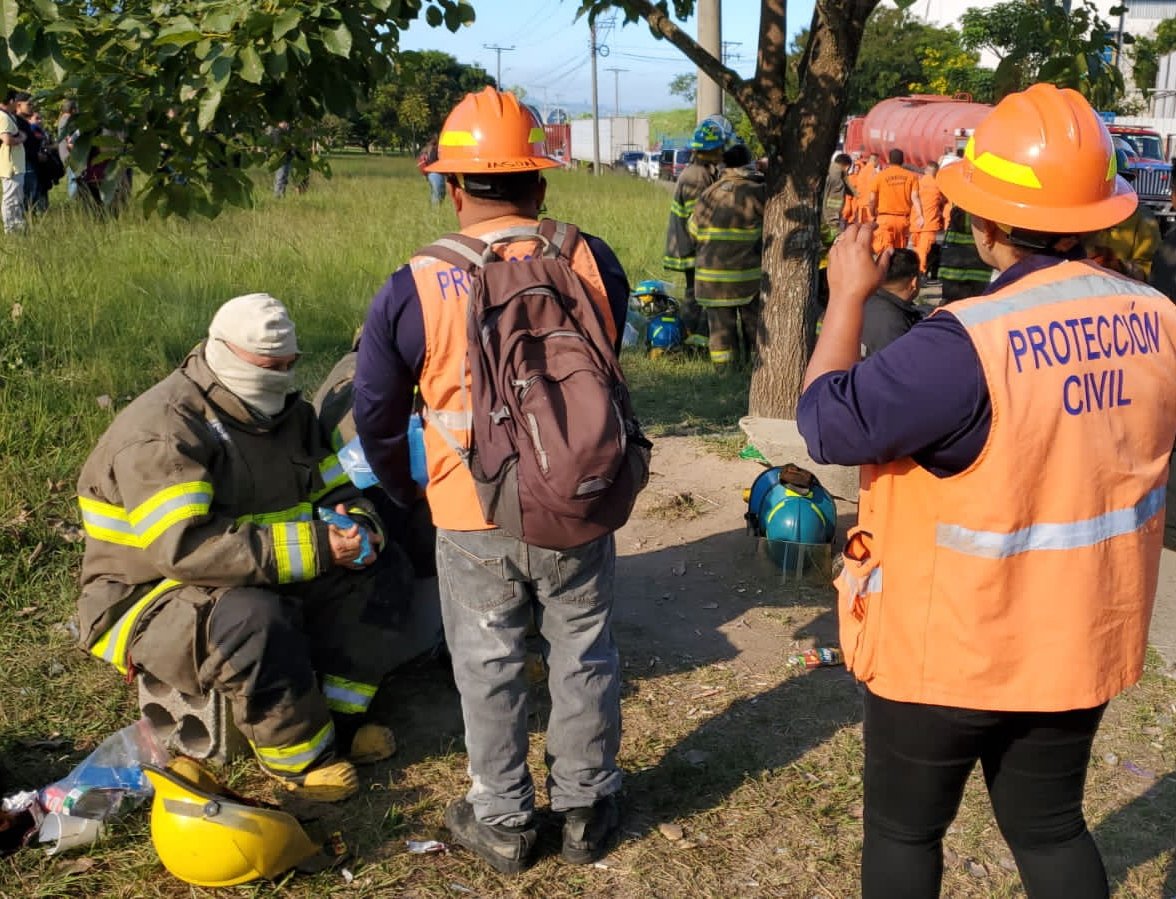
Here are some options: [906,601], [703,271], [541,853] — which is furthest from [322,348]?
[906,601]

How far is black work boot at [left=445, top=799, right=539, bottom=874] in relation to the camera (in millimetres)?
3029

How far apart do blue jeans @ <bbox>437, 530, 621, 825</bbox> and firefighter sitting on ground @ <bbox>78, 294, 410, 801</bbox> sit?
622 millimetres

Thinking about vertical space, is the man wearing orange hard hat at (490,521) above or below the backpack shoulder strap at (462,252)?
below

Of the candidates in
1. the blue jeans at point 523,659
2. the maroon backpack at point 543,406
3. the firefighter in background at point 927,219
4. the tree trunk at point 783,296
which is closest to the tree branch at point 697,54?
the tree trunk at point 783,296

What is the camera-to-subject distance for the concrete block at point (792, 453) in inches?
218

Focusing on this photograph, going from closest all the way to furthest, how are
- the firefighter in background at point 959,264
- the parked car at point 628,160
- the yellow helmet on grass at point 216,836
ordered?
1. the yellow helmet on grass at point 216,836
2. the firefighter in background at point 959,264
3. the parked car at point 628,160

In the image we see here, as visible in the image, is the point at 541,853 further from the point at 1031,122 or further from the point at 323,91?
the point at 323,91

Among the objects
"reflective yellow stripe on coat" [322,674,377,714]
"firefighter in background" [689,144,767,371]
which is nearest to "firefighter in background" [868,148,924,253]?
"firefighter in background" [689,144,767,371]

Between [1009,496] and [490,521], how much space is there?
1.19m

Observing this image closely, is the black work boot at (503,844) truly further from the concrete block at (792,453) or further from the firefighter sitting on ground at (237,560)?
the concrete block at (792,453)

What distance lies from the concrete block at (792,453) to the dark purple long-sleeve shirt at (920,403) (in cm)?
347

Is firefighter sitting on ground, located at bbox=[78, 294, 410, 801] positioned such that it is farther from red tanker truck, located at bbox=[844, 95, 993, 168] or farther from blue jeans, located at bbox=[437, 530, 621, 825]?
red tanker truck, located at bbox=[844, 95, 993, 168]

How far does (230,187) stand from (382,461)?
225cm

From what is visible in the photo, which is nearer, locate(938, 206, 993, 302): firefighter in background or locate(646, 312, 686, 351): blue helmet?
locate(646, 312, 686, 351): blue helmet
